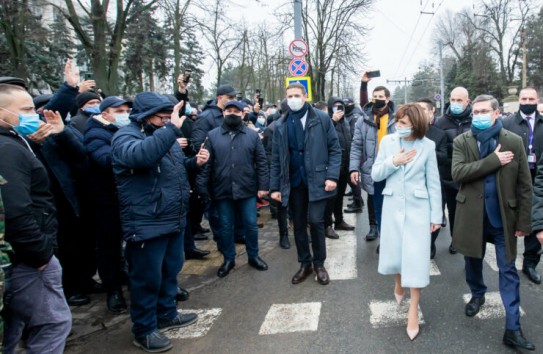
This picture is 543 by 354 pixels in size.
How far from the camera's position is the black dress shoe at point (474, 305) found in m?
3.81

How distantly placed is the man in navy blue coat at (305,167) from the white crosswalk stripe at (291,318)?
65 cm

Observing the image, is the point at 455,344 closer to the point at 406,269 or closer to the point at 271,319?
the point at 406,269

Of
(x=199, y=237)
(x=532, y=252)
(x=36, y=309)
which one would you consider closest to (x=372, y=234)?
(x=532, y=252)

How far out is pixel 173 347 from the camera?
11.8 ft

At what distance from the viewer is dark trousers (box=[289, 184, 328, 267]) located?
189 inches

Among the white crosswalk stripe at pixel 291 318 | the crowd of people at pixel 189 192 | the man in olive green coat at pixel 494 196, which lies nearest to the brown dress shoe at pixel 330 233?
the crowd of people at pixel 189 192

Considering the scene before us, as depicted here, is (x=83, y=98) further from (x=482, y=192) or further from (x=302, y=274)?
(x=482, y=192)

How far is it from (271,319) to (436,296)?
1.71m

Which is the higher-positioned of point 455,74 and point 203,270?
point 455,74

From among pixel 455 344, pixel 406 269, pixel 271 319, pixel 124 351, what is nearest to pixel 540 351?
pixel 455 344

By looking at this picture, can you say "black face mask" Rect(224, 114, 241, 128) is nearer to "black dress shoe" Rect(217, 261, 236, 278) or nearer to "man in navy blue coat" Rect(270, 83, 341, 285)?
"man in navy blue coat" Rect(270, 83, 341, 285)

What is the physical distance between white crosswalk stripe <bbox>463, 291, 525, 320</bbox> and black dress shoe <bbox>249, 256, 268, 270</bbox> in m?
2.39

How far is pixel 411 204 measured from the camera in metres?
3.65

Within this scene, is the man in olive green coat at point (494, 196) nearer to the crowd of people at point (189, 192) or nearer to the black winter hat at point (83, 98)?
the crowd of people at point (189, 192)
